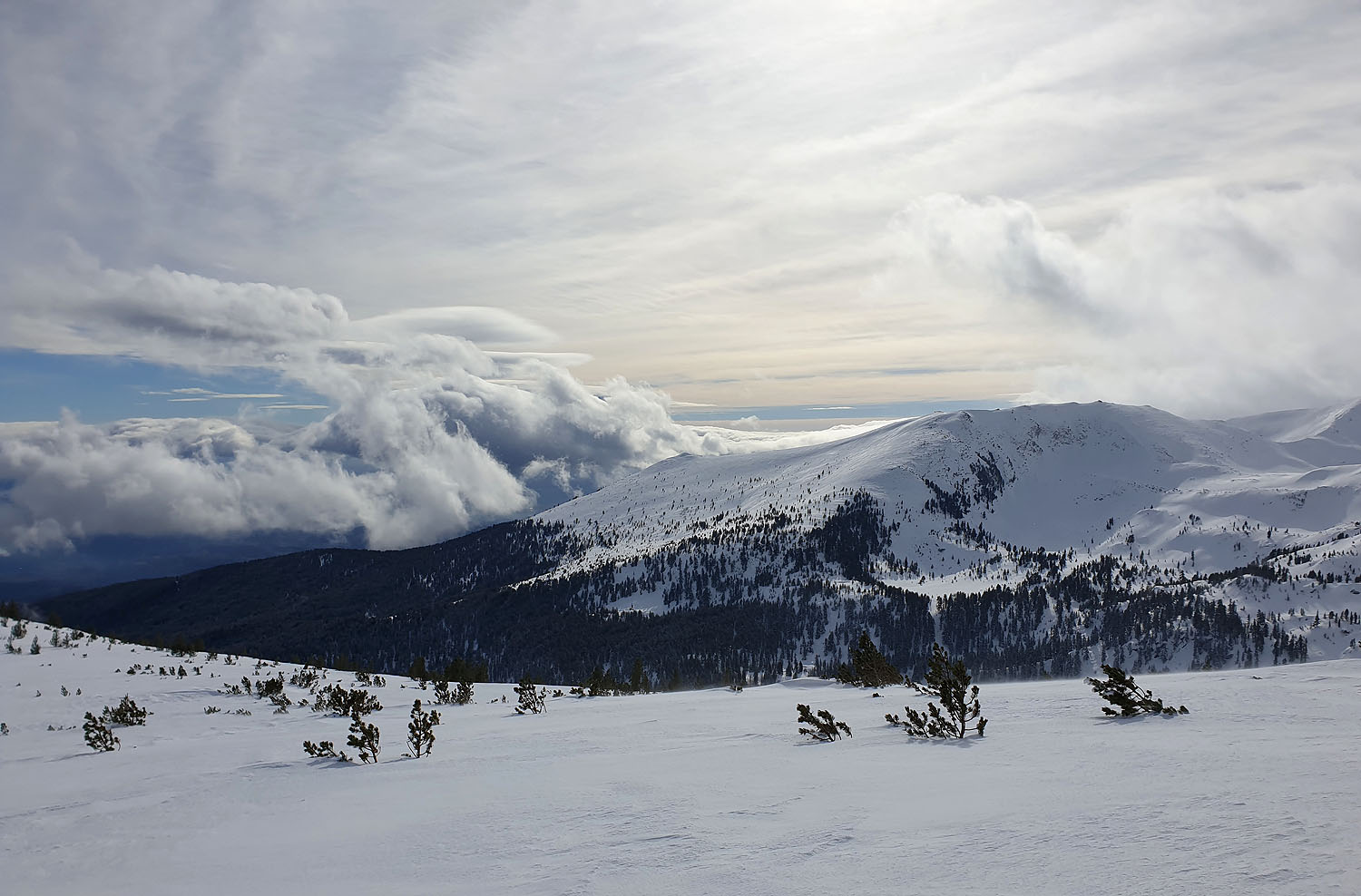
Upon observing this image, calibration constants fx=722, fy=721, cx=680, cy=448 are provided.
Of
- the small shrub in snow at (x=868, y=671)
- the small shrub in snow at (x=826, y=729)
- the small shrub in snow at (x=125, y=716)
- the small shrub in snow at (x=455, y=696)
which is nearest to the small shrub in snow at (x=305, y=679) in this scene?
the small shrub in snow at (x=455, y=696)

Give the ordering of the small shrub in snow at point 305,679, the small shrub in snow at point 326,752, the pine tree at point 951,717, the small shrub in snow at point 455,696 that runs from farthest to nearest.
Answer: the small shrub in snow at point 305,679
the small shrub in snow at point 455,696
the small shrub in snow at point 326,752
the pine tree at point 951,717

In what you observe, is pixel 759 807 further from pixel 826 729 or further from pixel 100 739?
pixel 100 739

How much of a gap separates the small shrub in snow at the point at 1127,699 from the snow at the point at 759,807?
0.32m

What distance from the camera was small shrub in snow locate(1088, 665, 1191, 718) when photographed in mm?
9680

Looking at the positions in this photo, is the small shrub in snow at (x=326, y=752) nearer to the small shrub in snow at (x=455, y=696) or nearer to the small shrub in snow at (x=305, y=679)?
the small shrub in snow at (x=455, y=696)

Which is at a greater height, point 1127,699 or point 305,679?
point 1127,699

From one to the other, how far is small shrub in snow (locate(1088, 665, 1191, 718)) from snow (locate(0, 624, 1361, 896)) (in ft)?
1.06

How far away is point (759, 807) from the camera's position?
6.82 meters

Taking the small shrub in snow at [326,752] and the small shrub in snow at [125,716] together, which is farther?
the small shrub in snow at [125,716]

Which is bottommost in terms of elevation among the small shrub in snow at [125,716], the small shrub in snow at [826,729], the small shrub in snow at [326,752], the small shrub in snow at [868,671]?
the small shrub in snow at [125,716]

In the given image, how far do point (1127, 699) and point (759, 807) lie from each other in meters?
6.28

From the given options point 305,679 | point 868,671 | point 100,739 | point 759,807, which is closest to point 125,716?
point 100,739

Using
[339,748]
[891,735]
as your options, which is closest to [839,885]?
[891,735]

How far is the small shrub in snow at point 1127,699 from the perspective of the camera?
9.68m
